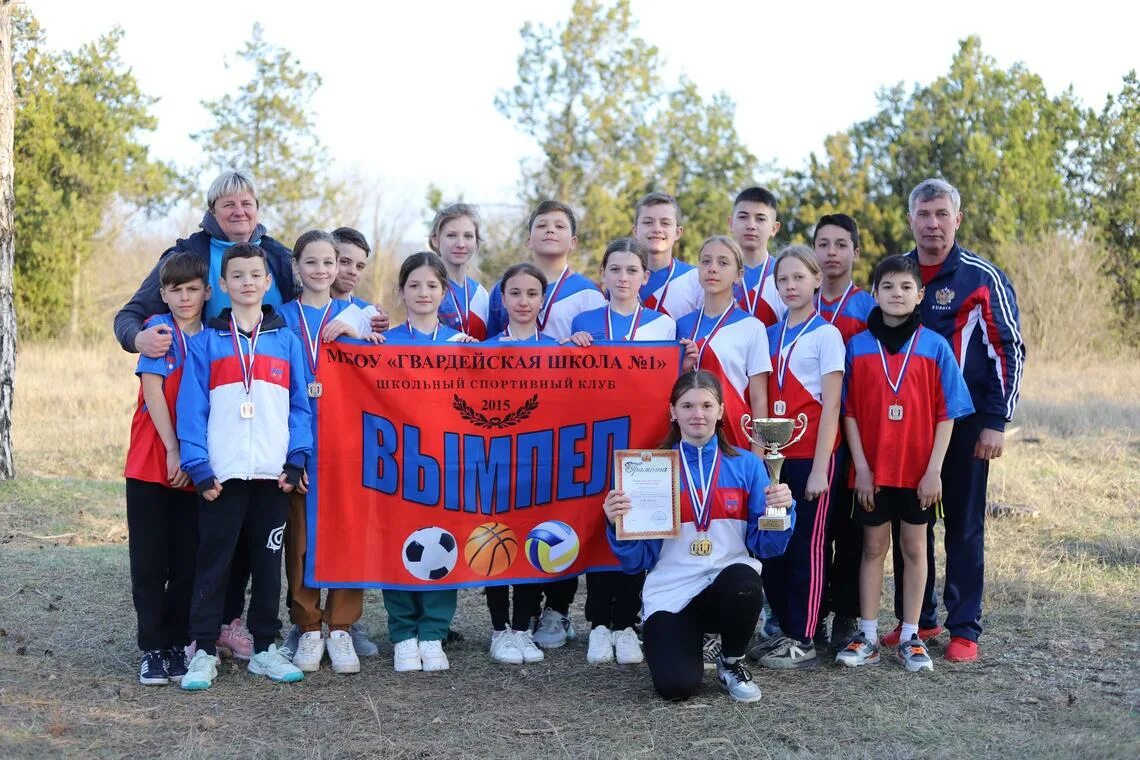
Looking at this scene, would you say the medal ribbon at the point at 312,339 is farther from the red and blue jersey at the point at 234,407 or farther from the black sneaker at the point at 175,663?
the black sneaker at the point at 175,663

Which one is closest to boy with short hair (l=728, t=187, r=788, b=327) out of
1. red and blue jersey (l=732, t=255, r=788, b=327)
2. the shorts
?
red and blue jersey (l=732, t=255, r=788, b=327)

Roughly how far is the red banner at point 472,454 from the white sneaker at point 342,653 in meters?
0.27

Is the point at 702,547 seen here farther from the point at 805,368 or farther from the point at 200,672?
the point at 200,672

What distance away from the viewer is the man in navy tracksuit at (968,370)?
602 centimetres

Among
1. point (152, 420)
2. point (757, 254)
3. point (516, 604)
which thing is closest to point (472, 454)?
point (516, 604)

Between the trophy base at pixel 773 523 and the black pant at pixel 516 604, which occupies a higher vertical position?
the trophy base at pixel 773 523

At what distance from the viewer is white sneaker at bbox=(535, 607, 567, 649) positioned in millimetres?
6434

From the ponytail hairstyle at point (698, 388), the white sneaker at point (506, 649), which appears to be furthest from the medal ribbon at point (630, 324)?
the white sneaker at point (506, 649)

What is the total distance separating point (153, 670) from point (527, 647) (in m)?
1.89

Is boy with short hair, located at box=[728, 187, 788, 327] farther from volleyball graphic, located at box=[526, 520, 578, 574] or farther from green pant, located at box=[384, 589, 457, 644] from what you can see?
green pant, located at box=[384, 589, 457, 644]

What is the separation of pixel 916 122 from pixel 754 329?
27.7 metres

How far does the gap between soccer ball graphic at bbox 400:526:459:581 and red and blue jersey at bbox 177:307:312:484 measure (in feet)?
2.78

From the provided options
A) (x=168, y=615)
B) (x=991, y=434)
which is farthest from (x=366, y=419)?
(x=991, y=434)

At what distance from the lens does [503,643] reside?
20.2 feet
